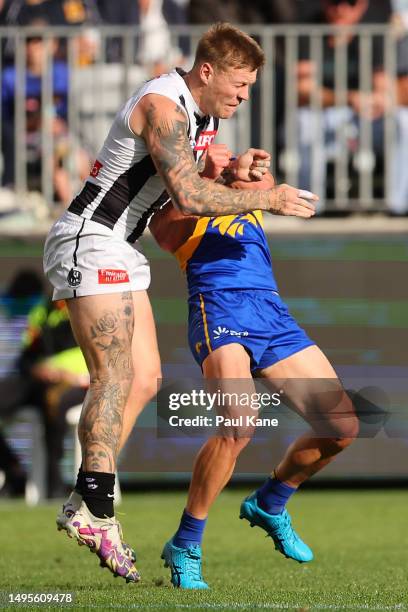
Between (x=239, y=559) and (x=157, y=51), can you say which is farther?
(x=157, y=51)

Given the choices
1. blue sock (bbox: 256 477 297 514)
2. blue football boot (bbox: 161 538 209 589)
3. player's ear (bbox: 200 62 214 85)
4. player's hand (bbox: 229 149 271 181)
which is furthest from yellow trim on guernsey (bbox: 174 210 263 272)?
blue football boot (bbox: 161 538 209 589)

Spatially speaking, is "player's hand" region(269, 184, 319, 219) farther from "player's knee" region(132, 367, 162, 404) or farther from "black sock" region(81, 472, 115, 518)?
"black sock" region(81, 472, 115, 518)

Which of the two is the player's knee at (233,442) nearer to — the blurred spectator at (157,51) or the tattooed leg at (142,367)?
the tattooed leg at (142,367)

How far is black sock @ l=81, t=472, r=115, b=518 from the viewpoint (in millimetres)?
6750

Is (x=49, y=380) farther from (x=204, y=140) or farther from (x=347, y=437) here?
(x=204, y=140)

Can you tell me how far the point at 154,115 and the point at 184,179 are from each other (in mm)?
329

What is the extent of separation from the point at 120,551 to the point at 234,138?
6818mm

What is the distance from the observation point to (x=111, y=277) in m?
6.95

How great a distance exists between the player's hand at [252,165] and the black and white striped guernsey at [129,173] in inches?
9.9

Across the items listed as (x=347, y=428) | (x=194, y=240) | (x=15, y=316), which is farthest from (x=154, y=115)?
(x=15, y=316)

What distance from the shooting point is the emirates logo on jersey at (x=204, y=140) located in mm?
7090

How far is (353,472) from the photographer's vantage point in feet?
43.1

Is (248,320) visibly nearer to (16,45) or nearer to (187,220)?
(187,220)
